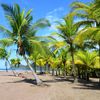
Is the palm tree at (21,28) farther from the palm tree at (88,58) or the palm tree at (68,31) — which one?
the palm tree at (88,58)

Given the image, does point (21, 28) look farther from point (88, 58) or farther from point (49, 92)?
point (88, 58)

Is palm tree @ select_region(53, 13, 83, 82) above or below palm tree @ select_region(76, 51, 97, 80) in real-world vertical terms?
above

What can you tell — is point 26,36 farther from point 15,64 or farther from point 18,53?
point 15,64

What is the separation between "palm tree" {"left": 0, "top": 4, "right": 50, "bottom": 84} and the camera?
28281mm

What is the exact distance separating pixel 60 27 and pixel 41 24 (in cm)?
299

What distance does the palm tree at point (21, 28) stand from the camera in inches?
1113

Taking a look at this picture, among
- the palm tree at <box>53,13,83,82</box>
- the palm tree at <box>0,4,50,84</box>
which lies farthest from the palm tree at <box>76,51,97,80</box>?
the palm tree at <box>0,4,50,84</box>

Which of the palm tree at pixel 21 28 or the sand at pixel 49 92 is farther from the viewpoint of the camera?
the palm tree at pixel 21 28

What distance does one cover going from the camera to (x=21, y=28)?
28.4 metres

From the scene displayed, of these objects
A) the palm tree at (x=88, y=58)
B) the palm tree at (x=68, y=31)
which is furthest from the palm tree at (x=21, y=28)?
the palm tree at (x=88, y=58)

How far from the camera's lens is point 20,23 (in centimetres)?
2842

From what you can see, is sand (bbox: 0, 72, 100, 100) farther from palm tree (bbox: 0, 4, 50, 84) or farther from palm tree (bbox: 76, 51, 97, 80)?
palm tree (bbox: 76, 51, 97, 80)

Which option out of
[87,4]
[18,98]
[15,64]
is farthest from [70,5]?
[15,64]

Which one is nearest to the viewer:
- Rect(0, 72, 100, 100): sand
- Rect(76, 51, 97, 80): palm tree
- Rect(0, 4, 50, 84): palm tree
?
Rect(0, 72, 100, 100): sand
